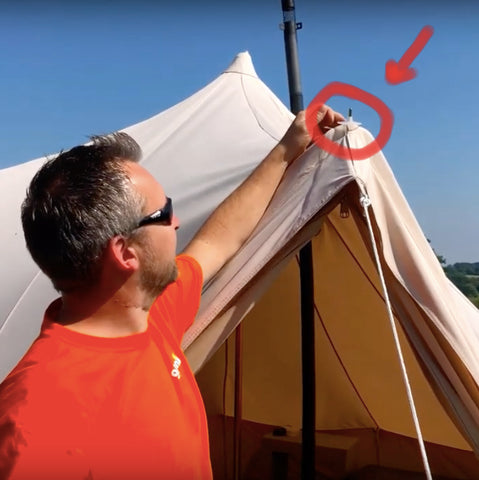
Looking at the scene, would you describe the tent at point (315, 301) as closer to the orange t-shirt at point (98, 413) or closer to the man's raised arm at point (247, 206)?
the man's raised arm at point (247, 206)

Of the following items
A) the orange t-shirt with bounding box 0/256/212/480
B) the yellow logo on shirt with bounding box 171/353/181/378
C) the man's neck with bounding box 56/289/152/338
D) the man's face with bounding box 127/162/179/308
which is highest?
Answer: the man's face with bounding box 127/162/179/308

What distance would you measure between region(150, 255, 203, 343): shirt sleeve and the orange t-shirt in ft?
0.58

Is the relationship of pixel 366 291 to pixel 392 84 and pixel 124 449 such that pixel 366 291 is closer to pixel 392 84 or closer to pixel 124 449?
pixel 392 84

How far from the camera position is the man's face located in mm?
1425

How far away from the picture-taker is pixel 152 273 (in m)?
1.43

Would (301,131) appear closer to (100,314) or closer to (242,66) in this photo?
(100,314)

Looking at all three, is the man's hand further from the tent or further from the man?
the man

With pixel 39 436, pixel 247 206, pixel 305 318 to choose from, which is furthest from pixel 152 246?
pixel 305 318

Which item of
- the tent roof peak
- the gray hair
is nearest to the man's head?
the gray hair

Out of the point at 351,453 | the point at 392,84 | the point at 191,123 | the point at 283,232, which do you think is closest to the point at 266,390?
the point at 351,453

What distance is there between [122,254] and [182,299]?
395mm

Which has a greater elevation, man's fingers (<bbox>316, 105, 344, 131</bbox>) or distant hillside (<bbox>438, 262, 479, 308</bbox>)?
man's fingers (<bbox>316, 105, 344, 131</bbox>)

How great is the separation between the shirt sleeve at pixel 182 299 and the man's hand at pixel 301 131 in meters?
0.43

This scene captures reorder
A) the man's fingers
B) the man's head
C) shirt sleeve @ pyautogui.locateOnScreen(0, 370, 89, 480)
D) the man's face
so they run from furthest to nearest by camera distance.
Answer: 1. the man's fingers
2. the man's face
3. the man's head
4. shirt sleeve @ pyautogui.locateOnScreen(0, 370, 89, 480)
